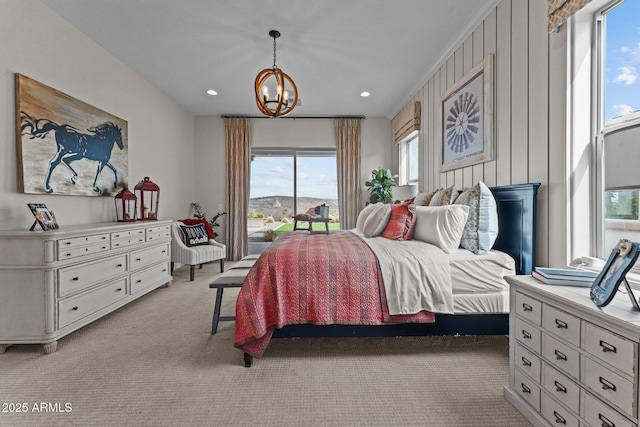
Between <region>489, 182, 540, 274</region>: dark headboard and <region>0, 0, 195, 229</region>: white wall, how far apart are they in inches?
154

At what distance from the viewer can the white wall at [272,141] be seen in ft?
17.5

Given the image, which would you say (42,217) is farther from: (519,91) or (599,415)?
(519,91)

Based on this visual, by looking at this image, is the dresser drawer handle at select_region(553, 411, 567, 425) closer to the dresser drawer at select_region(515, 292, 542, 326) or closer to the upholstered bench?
the dresser drawer at select_region(515, 292, 542, 326)

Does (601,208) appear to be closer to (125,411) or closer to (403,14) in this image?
(403,14)

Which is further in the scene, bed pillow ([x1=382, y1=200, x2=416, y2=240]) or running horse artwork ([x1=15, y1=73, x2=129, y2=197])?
bed pillow ([x1=382, y1=200, x2=416, y2=240])

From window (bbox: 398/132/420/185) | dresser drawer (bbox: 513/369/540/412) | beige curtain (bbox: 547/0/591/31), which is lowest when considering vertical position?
dresser drawer (bbox: 513/369/540/412)

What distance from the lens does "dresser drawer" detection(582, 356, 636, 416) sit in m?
0.89

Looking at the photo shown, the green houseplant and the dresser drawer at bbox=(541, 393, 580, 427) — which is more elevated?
the green houseplant

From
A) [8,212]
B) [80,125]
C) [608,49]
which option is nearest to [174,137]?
[80,125]

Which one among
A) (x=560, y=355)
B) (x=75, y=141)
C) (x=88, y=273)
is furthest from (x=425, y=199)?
(x=75, y=141)

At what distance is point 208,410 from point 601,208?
2541 mm

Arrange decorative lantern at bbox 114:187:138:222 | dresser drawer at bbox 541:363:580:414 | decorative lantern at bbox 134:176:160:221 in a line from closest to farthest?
dresser drawer at bbox 541:363:580:414 → decorative lantern at bbox 114:187:138:222 → decorative lantern at bbox 134:176:160:221

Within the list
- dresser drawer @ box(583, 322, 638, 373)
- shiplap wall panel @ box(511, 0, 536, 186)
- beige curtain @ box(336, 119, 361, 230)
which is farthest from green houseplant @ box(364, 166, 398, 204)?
dresser drawer @ box(583, 322, 638, 373)

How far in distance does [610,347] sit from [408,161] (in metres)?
4.25
